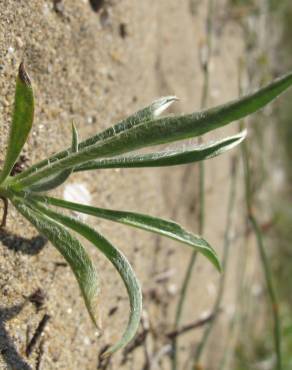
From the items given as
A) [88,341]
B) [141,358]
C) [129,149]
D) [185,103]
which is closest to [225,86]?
[185,103]

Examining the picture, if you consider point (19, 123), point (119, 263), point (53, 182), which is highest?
point (19, 123)

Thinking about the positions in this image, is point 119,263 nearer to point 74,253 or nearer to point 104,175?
point 74,253

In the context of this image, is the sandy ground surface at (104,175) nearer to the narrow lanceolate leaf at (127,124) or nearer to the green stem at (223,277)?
the green stem at (223,277)

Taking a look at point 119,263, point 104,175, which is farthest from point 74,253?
point 104,175

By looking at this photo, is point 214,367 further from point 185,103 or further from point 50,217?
point 50,217

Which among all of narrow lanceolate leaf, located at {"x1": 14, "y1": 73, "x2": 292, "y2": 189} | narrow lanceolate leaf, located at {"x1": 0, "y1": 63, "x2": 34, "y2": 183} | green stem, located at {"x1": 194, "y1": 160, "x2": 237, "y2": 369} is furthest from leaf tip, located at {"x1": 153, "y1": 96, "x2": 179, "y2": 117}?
green stem, located at {"x1": 194, "y1": 160, "x2": 237, "y2": 369}

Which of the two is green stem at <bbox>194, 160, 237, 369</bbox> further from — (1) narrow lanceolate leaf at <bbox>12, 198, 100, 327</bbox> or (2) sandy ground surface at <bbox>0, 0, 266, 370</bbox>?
(1) narrow lanceolate leaf at <bbox>12, 198, 100, 327</bbox>

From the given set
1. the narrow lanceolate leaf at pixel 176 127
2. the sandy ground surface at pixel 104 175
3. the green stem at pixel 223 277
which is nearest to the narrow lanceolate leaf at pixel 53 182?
the narrow lanceolate leaf at pixel 176 127

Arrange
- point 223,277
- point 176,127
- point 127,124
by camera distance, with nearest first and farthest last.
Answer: point 176,127
point 127,124
point 223,277

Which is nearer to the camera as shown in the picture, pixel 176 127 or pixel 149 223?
pixel 176 127
